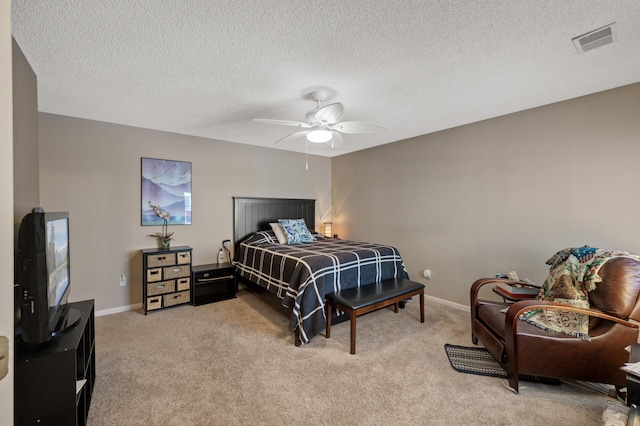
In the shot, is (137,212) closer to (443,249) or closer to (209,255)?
(209,255)

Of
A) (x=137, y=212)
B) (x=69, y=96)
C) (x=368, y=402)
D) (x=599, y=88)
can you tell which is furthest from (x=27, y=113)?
(x=599, y=88)

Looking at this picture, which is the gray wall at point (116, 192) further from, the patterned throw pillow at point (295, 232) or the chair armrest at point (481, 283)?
the chair armrest at point (481, 283)

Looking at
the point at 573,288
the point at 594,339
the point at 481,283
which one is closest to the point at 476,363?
the point at 481,283

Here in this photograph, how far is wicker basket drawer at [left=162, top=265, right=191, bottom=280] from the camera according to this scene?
350 centimetres

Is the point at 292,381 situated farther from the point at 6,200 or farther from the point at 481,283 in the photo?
the point at 6,200

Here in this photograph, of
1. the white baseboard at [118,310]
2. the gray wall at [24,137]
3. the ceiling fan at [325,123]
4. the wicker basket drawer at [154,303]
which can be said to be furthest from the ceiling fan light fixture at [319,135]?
the white baseboard at [118,310]

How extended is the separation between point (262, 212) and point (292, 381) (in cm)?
306

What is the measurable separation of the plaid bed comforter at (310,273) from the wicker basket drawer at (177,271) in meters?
0.74

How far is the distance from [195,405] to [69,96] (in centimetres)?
308

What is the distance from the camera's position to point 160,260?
11.3 feet

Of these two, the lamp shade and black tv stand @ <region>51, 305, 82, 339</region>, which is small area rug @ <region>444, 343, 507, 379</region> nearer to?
black tv stand @ <region>51, 305, 82, 339</region>

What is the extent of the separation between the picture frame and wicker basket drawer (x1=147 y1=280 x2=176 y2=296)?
2.79 feet

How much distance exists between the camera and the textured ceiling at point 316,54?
153 cm

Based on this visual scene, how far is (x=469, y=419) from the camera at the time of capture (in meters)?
1.74
